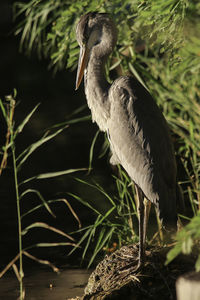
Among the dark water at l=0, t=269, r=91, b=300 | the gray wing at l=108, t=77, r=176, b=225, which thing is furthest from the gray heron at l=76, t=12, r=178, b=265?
the dark water at l=0, t=269, r=91, b=300

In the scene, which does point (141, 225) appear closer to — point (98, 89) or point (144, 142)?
point (144, 142)

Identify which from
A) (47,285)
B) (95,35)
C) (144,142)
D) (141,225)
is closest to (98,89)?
Answer: (95,35)

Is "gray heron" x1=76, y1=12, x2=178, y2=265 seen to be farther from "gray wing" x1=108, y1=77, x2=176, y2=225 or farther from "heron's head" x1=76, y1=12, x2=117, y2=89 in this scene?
"heron's head" x1=76, y1=12, x2=117, y2=89

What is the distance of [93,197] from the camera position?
283 inches

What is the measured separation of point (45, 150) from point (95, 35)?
531cm

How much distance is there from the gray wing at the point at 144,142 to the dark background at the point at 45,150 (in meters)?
0.49

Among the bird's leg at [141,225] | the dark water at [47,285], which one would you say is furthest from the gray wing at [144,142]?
the dark water at [47,285]

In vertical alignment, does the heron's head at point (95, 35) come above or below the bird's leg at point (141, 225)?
above

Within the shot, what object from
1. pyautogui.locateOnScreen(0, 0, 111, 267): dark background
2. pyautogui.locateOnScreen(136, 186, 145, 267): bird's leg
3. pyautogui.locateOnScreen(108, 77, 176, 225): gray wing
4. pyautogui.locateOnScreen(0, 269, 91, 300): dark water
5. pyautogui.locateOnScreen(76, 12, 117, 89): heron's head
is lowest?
pyautogui.locateOnScreen(0, 0, 111, 267): dark background

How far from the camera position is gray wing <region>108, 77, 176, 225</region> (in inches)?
162

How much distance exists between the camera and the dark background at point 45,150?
254 inches

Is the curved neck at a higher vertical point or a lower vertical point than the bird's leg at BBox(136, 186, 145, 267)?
higher

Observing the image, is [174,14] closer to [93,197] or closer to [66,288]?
[66,288]

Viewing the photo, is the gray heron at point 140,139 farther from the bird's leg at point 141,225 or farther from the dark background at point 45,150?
the dark background at point 45,150
